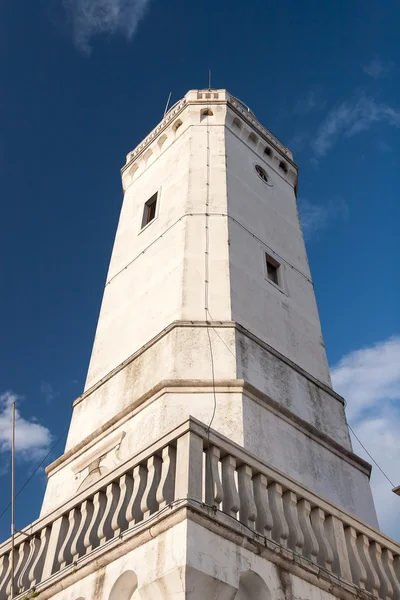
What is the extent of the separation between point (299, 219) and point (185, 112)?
4.96 meters

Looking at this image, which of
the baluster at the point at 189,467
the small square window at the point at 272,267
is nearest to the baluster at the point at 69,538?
the baluster at the point at 189,467

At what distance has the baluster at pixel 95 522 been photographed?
7523 millimetres

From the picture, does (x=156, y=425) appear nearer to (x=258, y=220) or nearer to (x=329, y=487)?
(x=329, y=487)

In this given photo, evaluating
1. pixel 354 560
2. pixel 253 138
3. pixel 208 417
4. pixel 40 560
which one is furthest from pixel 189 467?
pixel 253 138

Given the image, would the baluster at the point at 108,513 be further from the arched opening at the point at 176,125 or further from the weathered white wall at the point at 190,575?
the arched opening at the point at 176,125

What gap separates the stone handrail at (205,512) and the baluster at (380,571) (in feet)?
0.04

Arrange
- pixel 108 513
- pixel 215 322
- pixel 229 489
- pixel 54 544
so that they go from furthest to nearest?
1. pixel 215 322
2. pixel 54 544
3. pixel 108 513
4. pixel 229 489

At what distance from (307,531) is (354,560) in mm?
818

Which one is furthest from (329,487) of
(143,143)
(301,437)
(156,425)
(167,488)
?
(143,143)

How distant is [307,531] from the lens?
790cm

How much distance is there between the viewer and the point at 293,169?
2159 cm

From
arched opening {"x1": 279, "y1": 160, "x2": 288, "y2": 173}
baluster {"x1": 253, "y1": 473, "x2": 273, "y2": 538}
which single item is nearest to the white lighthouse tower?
baluster {"x1": 253, "y1": 473, "x2": 273, "y2": 538}

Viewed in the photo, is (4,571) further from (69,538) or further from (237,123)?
(237,123)

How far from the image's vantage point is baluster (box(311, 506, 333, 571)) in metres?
7.79
